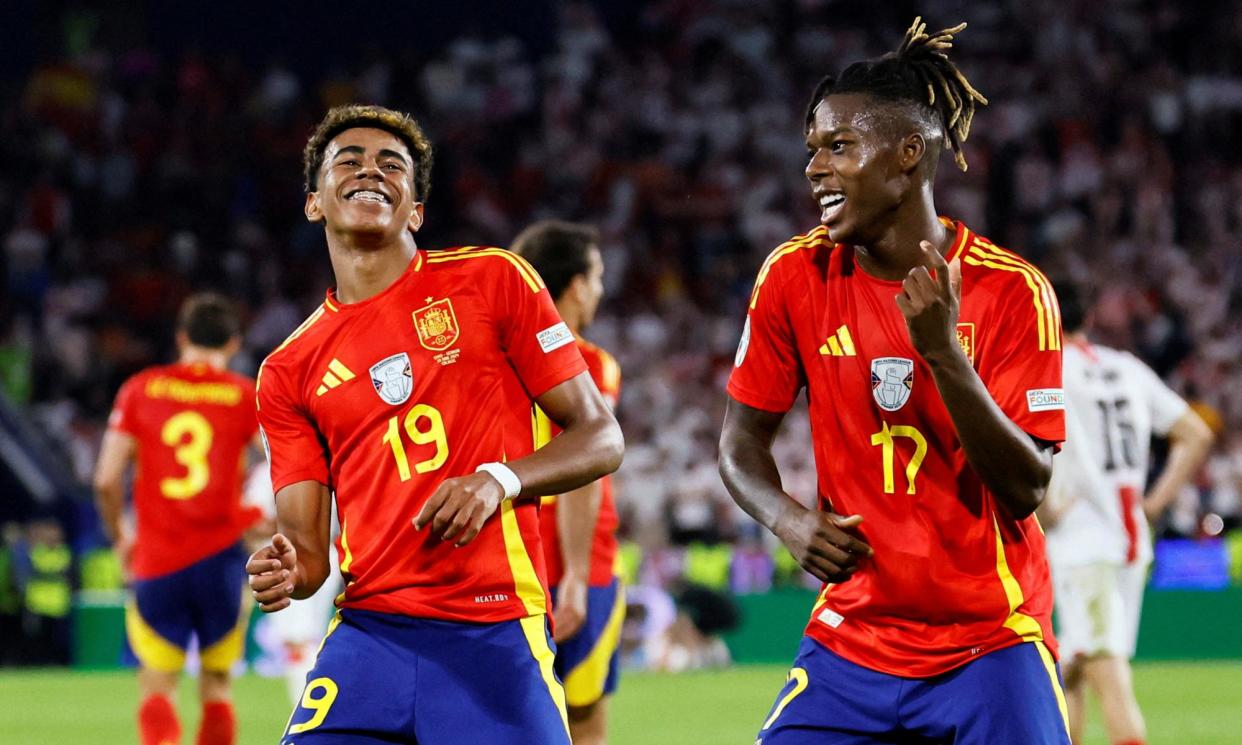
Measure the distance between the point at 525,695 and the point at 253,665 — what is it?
496 inches

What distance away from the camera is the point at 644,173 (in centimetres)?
2111

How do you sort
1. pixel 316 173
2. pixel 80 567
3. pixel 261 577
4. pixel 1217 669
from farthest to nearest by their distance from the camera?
pixel 80 567
pixel 1217 669
pixel 316 173
pixel 261 577

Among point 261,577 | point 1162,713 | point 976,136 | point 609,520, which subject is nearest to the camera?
point 261,577

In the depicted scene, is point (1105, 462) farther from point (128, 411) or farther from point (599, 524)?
point (128, 411)

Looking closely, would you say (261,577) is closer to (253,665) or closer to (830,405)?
(830,405)

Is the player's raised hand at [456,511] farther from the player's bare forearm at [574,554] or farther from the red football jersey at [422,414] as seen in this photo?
the player's bare forearm at [574,554]

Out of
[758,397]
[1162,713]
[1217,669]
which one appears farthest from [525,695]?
[1217,669]

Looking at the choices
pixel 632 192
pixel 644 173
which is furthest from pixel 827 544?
pixel 644 173

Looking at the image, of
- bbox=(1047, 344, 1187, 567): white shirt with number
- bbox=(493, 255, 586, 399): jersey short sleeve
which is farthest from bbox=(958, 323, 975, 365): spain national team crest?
bbox=(1047, 344, 1187, 567): white shirt with number

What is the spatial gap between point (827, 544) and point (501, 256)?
112 cm

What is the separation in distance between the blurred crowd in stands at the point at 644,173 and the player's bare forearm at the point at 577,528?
10.4m

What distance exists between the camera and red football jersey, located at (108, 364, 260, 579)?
8.88 m

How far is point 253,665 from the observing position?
16125 millimetres

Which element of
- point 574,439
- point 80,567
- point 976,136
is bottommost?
point 80,567
